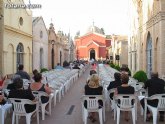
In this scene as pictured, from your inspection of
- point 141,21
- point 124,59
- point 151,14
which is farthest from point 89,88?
point 124,59

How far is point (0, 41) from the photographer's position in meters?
20.2

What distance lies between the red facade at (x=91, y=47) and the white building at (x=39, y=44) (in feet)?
155

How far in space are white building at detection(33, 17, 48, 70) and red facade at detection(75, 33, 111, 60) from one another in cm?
4724

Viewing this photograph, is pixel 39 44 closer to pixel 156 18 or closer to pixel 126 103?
pixel 156 18

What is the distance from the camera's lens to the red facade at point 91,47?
83.5m

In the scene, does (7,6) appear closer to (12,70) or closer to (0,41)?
(0,41)

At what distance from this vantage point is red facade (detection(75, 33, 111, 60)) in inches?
3287

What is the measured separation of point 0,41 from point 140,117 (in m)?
12.9

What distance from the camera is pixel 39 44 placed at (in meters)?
33.1

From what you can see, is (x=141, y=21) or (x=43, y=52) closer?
(x=141, y=21)

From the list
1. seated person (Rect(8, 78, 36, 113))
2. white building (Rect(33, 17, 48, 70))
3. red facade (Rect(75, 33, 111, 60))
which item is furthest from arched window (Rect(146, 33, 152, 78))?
red facade (Rect(75, 33, 111, 60))

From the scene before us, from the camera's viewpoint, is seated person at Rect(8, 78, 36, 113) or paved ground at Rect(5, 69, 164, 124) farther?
paved ground at Rect(5, 69, 164, 124)

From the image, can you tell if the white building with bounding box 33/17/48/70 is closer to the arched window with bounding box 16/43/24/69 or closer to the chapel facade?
the arched window with bounding box 16/43/24/69

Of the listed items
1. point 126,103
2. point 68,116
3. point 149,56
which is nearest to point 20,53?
point 149,56
